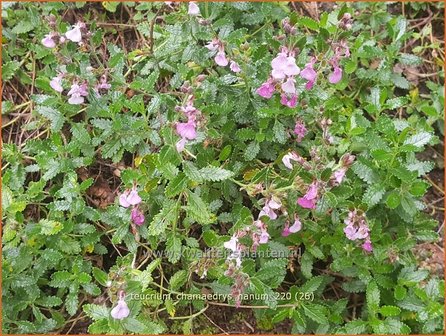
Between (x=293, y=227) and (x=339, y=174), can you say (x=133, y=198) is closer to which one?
(x=293, y=227)

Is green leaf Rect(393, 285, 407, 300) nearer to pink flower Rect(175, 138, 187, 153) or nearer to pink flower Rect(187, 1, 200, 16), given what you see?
pink flower Rect(175, 138, 187, 153)

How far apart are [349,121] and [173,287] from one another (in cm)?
116

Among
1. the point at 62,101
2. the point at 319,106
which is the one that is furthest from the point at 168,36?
the point at 319,106

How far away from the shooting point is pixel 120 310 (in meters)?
2.19

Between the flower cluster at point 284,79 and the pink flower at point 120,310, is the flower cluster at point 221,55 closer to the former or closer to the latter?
the flower cluster at point 284,79

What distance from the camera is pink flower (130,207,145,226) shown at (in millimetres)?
2463

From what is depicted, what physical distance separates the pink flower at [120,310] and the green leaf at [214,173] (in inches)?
23.4

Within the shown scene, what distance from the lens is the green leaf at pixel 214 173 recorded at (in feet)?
7.61

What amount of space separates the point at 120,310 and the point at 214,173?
670 mm

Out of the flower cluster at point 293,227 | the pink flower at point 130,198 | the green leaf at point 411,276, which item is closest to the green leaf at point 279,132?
the flower cluster at point 293,227

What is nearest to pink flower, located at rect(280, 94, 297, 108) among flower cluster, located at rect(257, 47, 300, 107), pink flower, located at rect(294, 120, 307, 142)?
flower cluster, located at rect(257, 47, 300, 107)

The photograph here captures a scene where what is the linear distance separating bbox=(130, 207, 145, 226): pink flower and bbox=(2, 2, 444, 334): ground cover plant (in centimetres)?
1

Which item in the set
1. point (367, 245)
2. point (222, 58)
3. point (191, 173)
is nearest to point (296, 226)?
point (367, 245)

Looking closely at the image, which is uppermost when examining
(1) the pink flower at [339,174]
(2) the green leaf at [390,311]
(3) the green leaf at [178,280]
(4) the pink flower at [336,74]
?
(4) the pink flower at [336,74]
